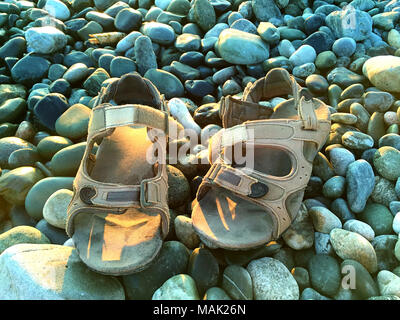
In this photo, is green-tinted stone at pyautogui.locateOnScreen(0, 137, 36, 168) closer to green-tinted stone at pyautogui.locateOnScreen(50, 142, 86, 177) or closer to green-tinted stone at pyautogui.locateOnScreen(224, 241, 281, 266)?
green-tinted stone at pyautogui.locateOnScreen(50, 142, 86, 177)

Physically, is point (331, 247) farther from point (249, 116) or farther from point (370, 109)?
point (370, 109)

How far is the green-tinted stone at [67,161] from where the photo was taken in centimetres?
252

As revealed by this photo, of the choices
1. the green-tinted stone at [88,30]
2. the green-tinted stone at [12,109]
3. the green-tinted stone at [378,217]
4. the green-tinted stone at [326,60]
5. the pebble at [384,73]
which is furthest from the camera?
the green-tinted stone at [88,30]

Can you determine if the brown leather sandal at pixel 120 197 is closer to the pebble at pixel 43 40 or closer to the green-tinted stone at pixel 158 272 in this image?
the green-tinted stone at pixel 158 272

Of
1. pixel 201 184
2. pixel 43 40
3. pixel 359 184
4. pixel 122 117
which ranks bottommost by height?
pixel 359 184

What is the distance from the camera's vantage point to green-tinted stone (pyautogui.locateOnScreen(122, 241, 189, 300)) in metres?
1.75

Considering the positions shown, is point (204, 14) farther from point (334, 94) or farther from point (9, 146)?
point (9, 146)

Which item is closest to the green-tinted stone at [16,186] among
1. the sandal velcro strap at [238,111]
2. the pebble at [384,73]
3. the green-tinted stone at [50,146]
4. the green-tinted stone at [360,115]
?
the green-tinted stone at [50,146]

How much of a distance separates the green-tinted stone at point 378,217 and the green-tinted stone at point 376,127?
72cm

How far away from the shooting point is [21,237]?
6.56ft

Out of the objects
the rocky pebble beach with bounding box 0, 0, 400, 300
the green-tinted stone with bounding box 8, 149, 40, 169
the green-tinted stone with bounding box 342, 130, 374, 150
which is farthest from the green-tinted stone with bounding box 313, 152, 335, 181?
the green-tinted stone with bounding box 8, 149, 40, 169

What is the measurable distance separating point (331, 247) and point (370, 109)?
1523mm

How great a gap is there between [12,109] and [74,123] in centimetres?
89

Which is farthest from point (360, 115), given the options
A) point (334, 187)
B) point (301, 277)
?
point (301, 277)
